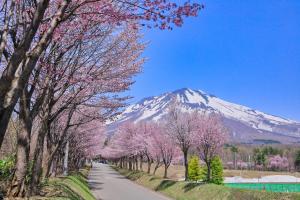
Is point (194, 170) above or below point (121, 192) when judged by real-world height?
above

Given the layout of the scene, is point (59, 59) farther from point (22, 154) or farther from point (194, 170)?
point (194, 170)

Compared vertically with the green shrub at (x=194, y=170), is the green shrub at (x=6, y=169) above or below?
below

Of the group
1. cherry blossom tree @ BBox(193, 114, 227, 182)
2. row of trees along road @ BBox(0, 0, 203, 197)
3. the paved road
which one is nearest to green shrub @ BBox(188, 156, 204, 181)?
the paved road

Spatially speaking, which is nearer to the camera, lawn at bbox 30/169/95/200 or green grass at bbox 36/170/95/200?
lawn at bbox 30/169/95/200

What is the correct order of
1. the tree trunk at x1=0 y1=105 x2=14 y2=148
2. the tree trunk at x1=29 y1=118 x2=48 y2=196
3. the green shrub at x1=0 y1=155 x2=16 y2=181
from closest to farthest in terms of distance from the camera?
the tree trunk at x1=0 y1=105 x2=14 y2=148 < the tree trunk at x1=29 y1=118 x2=48 y2=196 < the green shrub at x1=0 y1=155 x2=16 y2=181

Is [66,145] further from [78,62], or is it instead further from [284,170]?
[284,170]

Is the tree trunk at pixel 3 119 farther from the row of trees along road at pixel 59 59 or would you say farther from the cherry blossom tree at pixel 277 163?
the cherry blossom tree at pixel 277 163

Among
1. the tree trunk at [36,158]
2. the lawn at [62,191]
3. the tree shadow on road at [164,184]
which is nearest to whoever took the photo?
the tree trunk at [36,158]

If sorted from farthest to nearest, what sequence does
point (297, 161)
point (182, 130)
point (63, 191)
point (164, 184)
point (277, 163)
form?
point (277, 163) < point (297, 161) < point (164, 184) < point (182, 130) < point (63, 191)

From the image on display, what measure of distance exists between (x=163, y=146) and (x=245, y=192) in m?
22.7

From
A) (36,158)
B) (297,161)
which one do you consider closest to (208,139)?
(36,158)

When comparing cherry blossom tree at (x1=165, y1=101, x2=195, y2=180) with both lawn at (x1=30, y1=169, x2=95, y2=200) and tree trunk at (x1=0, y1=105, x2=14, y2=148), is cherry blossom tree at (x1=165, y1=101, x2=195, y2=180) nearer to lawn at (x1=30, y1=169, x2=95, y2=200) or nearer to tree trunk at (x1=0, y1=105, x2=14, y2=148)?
lawn at (x1=30, y1=169, x2=95, y2=200)

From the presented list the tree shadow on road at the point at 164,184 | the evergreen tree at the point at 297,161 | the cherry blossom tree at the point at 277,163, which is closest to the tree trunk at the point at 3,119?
the tree shadow on road at the point at 164,184

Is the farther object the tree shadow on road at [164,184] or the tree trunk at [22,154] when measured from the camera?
the tree shadow on road at [164,184]
